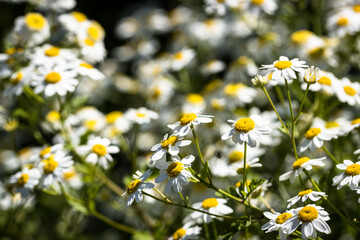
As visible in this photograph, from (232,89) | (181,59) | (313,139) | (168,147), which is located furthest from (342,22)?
(168,147)

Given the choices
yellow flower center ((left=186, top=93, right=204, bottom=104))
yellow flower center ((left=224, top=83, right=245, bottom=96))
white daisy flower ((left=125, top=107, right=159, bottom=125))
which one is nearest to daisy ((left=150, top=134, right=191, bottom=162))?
white daisy flower ((left=125, top=107, right=159, bottom=125))

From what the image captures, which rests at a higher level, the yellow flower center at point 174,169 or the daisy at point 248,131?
the daisy at point 248,131

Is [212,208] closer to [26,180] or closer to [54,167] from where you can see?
[54,167]

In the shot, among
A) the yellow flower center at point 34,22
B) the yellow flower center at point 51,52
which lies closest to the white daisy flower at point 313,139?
the yellow flower center at point 51,52

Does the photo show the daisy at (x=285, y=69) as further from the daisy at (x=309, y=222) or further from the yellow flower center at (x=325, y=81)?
the daisy at (x=309, y=222)

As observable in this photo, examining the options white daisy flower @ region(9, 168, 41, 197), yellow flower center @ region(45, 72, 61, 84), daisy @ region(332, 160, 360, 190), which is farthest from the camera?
yellow flower center @ region(45, 72, 61, 84)

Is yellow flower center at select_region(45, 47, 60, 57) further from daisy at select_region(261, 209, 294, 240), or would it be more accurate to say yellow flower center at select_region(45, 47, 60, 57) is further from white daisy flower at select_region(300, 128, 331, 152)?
daisy at select_region(261, 209, 294, 240)

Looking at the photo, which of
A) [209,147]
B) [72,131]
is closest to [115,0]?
[72,131]
